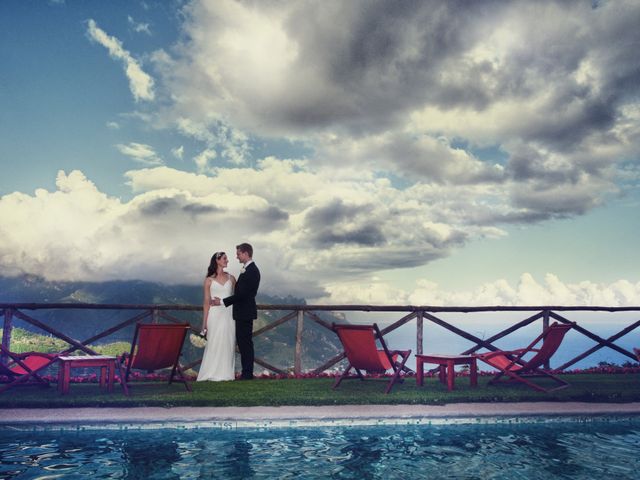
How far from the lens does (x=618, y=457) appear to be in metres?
5.44

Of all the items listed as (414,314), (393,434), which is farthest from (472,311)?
(393,434)

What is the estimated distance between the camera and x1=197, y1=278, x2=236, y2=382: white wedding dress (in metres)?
9.29

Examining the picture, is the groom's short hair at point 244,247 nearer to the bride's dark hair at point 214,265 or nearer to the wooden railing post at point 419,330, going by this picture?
the bride's dark hair at point 214,265

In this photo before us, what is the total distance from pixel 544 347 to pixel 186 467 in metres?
5.77

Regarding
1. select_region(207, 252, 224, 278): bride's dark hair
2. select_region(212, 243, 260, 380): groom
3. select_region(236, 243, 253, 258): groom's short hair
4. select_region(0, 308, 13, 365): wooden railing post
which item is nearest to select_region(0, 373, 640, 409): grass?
select_region(212, 243, 260, 380): groom

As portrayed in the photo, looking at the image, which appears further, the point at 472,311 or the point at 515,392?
the point at 472,311

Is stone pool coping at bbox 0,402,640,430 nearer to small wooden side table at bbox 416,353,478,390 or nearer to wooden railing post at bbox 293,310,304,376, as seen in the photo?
small wooden side table at bbox 416,353,478,390

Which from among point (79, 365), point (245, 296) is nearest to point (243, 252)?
point (245, 296)

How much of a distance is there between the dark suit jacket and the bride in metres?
0.21

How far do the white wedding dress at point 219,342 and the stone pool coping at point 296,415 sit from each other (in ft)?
8.29

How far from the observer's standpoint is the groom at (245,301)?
922cm

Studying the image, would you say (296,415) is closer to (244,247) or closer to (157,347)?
(157,347)

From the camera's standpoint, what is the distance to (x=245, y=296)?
364 inches

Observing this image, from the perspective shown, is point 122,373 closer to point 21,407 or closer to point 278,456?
point 21,407
